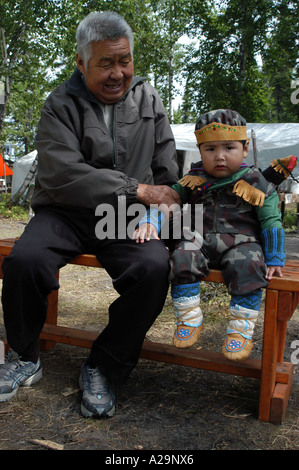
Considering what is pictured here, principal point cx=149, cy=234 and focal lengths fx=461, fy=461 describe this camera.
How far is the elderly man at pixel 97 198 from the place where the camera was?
2.28m

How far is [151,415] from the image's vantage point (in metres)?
2.33

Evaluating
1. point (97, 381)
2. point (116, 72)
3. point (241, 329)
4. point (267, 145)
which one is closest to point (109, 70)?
point (116, 72)

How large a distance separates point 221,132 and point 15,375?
1.70 m

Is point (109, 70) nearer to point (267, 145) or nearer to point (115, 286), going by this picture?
point (115, 286)

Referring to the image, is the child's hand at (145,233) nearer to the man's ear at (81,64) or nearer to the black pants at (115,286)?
the black pants at (115,286)

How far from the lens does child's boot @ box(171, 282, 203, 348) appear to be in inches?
88.5

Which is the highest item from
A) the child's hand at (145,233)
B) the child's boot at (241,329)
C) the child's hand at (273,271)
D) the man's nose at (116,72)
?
the man's nose at (116,72)

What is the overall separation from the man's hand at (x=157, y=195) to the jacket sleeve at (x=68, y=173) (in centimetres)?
5

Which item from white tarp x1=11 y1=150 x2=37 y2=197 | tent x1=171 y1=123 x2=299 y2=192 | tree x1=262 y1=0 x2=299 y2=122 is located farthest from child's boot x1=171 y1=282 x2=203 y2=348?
tree x1=262 y1=0 x2=299 y2=122

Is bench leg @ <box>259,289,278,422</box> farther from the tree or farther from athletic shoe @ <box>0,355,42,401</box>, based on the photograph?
the tree

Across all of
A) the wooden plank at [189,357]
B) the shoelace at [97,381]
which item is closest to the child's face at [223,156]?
the wooden plank at [189,357]

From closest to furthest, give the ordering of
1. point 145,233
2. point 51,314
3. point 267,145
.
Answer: point 145,233
point 51,314
point 267,145
